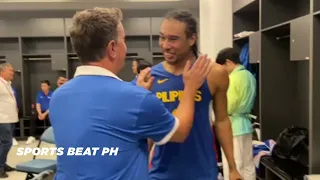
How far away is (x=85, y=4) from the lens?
7.61 m

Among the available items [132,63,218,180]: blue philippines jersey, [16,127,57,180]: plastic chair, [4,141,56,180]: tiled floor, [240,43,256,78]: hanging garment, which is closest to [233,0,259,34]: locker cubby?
[240,43,256,78]: hanging garment

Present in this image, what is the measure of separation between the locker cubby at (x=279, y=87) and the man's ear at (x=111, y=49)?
2.88m

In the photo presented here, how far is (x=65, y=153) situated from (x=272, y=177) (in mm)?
2963

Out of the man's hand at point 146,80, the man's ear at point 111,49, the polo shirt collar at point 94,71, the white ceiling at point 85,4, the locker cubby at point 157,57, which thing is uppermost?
the white ceiling at point 85,4

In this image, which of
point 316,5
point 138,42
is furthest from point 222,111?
point 138,42

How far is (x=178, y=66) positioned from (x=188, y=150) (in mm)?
443

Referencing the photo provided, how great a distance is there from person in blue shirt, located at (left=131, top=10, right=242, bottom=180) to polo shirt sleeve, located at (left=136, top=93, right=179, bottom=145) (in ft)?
1.51

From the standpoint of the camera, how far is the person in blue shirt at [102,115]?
3.97ft

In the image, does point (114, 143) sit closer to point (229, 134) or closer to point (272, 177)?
point (229, 134)

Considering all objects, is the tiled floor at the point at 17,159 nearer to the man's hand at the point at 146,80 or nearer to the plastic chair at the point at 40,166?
the plastic chair at the point at 40,166

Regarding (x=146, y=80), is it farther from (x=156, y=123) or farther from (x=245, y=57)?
(x=245, y=57)

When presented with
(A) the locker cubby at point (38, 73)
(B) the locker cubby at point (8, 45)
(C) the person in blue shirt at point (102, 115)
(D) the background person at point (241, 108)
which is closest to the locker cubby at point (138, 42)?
(A) the locker cubby at point (38, 73)

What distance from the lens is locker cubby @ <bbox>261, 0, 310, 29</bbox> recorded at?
3.78m

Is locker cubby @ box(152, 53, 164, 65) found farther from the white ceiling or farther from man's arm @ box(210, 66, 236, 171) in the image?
man's arm @ box(210, 66, 236, 171)
